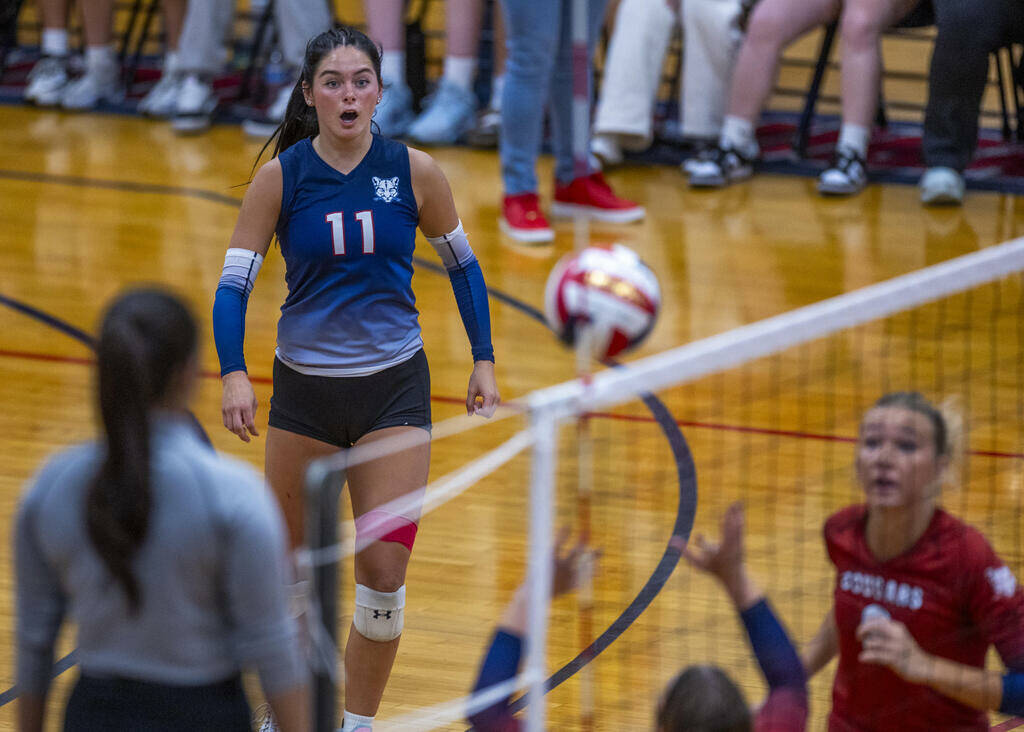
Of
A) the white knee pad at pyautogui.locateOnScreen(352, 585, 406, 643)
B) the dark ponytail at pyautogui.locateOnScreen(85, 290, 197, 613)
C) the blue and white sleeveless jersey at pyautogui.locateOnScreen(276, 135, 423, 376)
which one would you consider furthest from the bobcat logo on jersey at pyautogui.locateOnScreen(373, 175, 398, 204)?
the dark ponytail at pyautogui.locateOnScreen(85, 290, 197, 613)

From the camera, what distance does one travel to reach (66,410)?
5352 millimetres

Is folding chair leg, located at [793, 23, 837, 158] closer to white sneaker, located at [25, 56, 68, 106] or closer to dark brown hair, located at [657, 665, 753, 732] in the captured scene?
white sneaker, located at [25, 56, 68, 106]

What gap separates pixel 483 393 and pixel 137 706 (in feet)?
4.84

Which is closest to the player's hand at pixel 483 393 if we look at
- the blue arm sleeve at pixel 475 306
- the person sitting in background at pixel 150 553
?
the blue arm sleeve at pixel 475 306

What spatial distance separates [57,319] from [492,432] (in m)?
2.03

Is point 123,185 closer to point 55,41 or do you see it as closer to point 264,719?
point 55,41

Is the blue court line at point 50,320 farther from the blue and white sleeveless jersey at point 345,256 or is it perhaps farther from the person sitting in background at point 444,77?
the blue and white sleeveless jersey at point 345,256

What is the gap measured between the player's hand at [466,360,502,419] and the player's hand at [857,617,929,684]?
1218 millimetres

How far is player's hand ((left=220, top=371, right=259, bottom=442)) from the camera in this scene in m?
3.19

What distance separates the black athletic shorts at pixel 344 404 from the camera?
10.9ft

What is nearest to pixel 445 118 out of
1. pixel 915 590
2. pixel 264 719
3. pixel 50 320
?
pixel 50 320

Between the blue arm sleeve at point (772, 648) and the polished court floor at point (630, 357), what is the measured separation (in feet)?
3.65

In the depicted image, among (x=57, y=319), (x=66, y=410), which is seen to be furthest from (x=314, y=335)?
(x=57, y=319)

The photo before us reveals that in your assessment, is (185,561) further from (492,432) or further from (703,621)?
(492,432)
